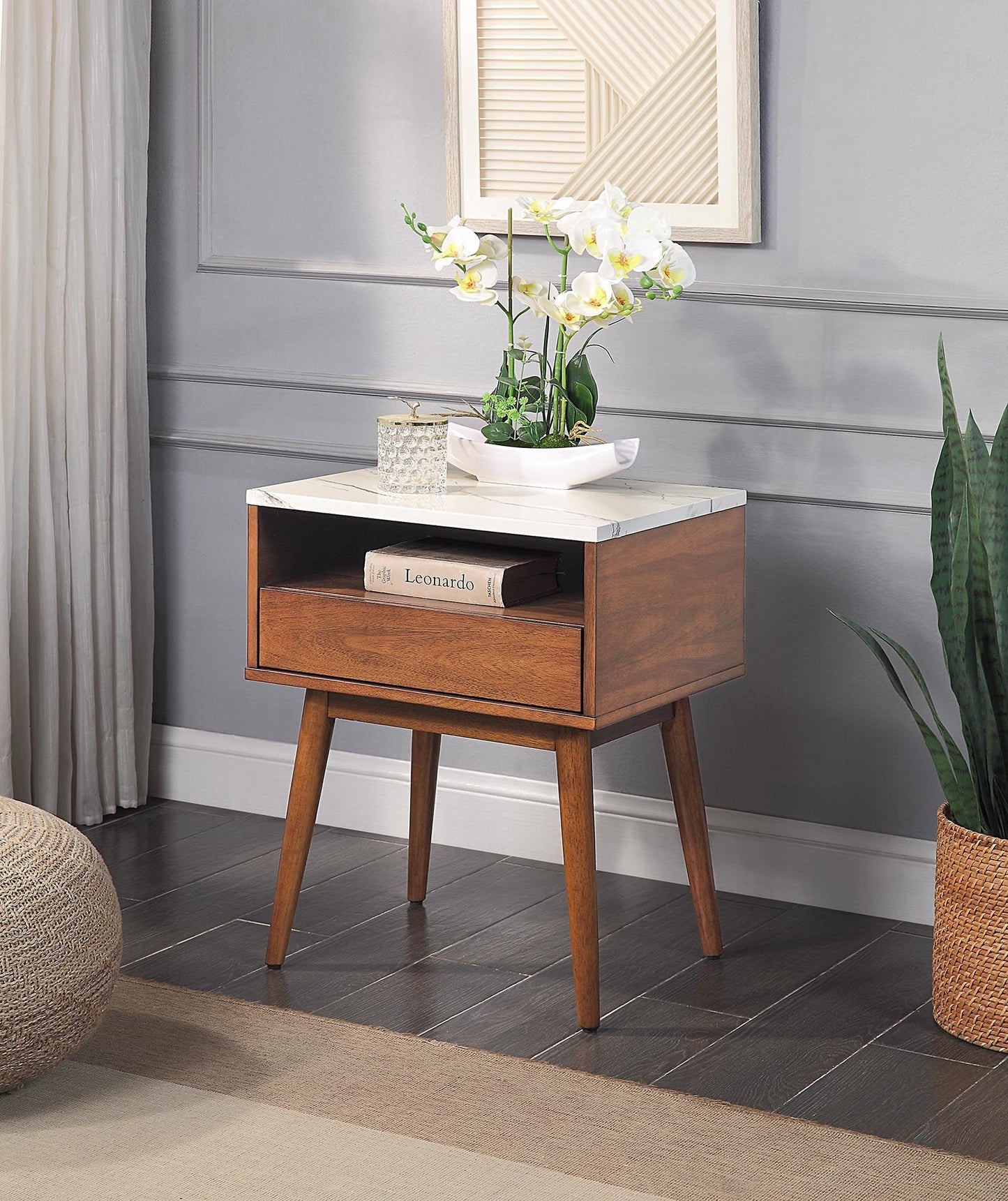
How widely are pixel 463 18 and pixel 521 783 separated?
1.34 meters

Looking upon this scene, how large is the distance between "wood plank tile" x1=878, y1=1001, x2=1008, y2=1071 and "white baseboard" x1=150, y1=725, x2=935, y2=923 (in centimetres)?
40

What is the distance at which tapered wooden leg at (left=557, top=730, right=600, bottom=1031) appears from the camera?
7.70ft

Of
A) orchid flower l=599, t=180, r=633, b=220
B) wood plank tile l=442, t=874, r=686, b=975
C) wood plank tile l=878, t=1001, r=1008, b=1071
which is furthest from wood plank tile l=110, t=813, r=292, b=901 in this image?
orchid flower l=599, t=180, r=633, b=220

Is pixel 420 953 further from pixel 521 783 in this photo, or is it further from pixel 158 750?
pixel 158 750

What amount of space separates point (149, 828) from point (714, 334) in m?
1.41

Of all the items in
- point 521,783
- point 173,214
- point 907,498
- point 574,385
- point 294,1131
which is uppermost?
point 173,214

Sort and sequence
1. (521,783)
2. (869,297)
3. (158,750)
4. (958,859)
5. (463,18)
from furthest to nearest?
(158,750)
(521,783)
(463,18)
(869,297)
(958,859)

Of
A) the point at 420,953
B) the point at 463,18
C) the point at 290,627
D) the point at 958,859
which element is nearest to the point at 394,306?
the point at 463,18

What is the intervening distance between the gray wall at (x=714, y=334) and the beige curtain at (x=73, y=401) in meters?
0.11

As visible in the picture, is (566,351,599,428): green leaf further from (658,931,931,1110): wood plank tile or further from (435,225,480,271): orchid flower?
(658,931,931,1110): wood plank tile

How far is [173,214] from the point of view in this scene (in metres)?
3.29

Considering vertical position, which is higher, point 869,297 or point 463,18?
point 463,18

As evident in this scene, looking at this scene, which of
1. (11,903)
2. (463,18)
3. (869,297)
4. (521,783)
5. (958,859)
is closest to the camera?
(11,903)

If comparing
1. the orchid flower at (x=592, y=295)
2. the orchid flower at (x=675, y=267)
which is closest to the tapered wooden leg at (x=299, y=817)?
the orchid flower at (x=592, y=295)
